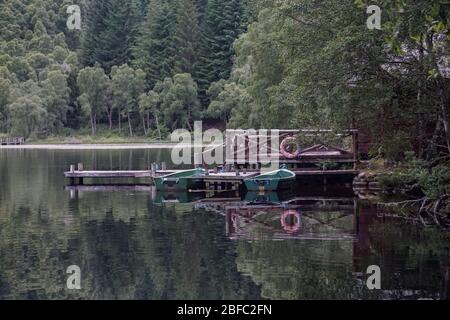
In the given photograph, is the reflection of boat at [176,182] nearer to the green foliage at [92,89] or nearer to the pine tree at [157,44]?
the green foliage at [92,89]

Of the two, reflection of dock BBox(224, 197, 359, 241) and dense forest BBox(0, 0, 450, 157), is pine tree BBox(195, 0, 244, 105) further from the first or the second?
reflection of dock BBox(224, 197, 359, 241)

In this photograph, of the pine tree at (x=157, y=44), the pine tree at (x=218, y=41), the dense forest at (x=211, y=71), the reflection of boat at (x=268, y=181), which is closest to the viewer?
the dense forest at (x=211, y=71)

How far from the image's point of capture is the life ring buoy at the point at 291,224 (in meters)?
20.2

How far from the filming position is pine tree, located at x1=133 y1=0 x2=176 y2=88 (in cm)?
8294

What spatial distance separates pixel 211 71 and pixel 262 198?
2115 inches

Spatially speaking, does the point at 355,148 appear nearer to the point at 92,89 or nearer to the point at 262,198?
the point at 262,198

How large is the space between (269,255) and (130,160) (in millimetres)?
34877

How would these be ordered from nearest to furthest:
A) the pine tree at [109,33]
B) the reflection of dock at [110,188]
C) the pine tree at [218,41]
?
the reflection of dock at [110,188], the pine tree at [218,41], the pine tree at [109,33]

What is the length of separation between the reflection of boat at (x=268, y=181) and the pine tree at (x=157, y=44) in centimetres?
5368

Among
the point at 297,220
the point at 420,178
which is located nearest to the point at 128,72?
the point at 420,178

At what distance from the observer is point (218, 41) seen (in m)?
→ 81.1

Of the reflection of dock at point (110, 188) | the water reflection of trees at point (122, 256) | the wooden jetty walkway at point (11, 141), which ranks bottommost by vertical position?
the water reflection of trees at point (122, 256)

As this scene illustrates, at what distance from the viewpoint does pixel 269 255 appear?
55.0 feet

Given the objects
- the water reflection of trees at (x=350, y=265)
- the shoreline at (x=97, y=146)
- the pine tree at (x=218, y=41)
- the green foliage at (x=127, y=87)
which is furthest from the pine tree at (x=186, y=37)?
the water reflection of trees at (x=350, y=265)
